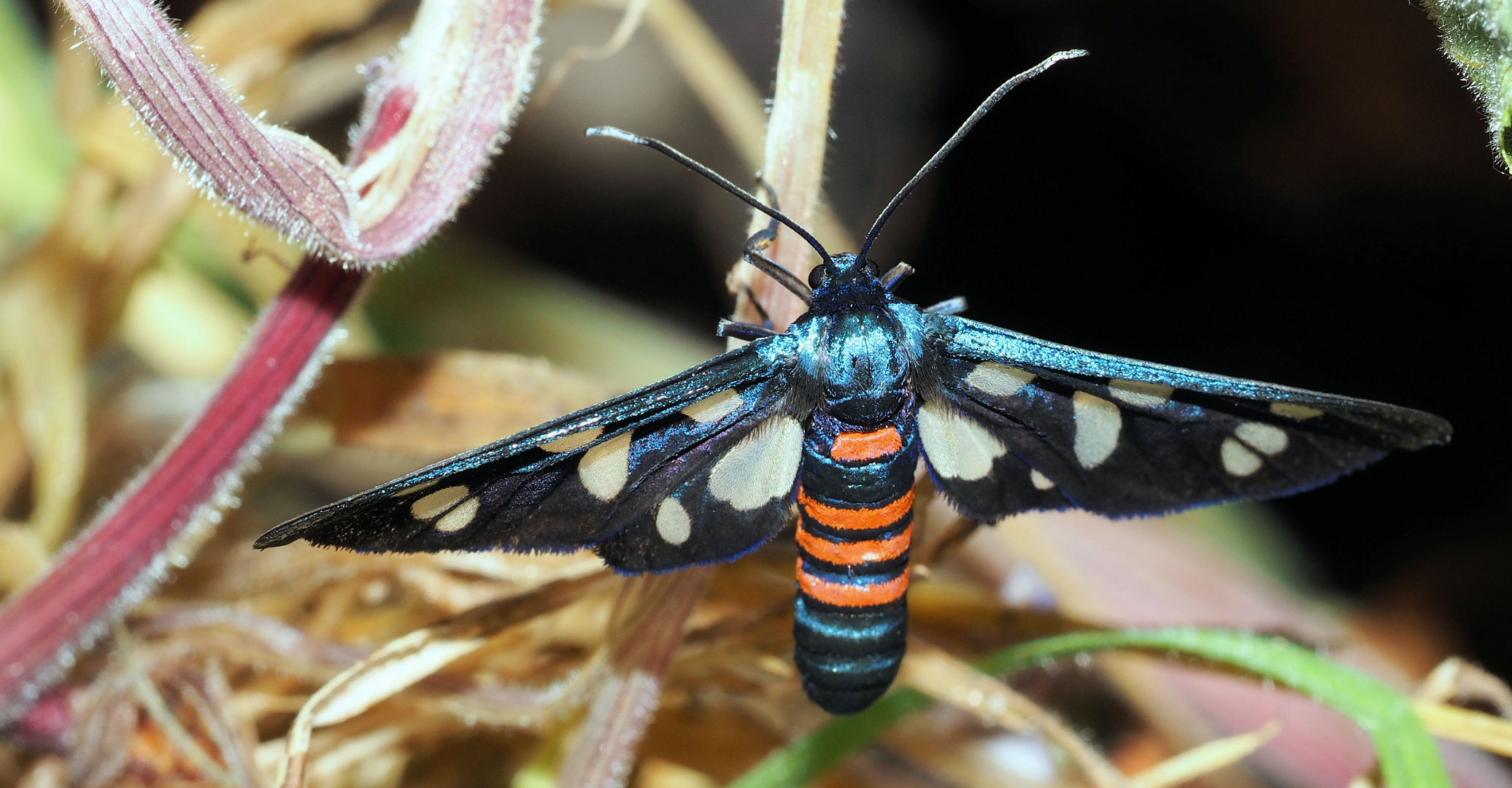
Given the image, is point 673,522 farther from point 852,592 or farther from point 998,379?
point 998,379

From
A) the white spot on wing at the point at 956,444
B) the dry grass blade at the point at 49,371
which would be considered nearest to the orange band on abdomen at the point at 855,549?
the white spot on wing at the point at 956,444

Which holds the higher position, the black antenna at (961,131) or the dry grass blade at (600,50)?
the dry grass blade at (600,50)

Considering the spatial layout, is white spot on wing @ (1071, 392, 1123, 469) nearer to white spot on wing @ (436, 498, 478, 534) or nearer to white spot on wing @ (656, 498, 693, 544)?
white spot on wing @ (656, 498, 693, 544)

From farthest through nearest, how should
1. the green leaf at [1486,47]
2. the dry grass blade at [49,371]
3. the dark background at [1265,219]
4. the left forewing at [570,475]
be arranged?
the dark background at [1265,219] < the dry grass blade at [49,371] < the left forewing at [570,475] < the green leaf at [1486,47]

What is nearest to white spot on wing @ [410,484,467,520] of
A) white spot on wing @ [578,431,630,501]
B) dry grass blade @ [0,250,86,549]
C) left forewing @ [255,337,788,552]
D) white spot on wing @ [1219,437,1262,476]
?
left forewing @ [255,337,788,552]

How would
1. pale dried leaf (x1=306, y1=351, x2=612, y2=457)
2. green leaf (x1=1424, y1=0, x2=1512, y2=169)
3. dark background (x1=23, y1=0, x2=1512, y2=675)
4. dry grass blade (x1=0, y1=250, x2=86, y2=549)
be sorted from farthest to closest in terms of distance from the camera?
1. dark background (x1=23, y1=0, x2=1512, y2=675)
2. dry grass blade (x1=0, y1=250, x2=86, y2=549)
3. pale dried leaf (x1=306, y1=351, x2=612, y2=457)
4. green leaf (x1=1424, y1=0, x2=1512, y2=169)

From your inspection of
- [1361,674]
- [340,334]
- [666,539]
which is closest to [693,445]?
[666,539]

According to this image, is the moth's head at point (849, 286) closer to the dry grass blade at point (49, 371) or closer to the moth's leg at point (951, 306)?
the moth's leg at point (951, 306)
